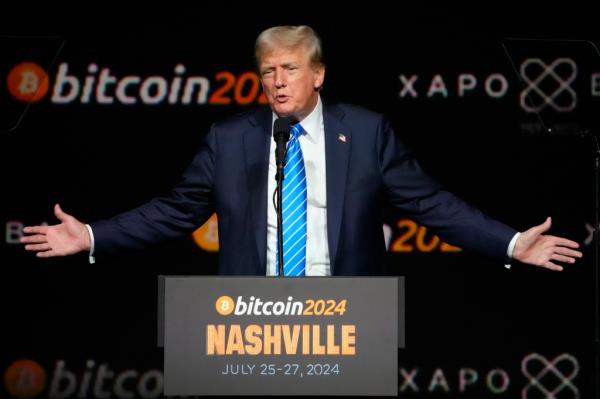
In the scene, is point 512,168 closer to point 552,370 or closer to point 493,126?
point 493,126

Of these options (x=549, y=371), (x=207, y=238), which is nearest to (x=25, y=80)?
(x=207, y=238)

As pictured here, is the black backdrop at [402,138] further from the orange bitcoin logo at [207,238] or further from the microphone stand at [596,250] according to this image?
the microphone stand at [596,250]

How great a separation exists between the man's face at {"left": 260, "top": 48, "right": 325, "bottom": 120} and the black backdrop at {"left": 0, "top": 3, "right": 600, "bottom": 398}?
200cm

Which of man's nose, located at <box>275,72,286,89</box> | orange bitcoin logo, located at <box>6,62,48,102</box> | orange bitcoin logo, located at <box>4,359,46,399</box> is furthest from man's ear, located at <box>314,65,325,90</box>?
orange bitcoin logo, located at <box>4,359,46,399</box>

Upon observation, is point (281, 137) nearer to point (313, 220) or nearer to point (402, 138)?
point (313, 220)

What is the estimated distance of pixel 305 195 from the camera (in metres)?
3.34

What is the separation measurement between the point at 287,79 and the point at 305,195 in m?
0.34

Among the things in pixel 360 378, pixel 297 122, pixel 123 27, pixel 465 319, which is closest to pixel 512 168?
pixel 465 319

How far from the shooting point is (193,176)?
3.49m

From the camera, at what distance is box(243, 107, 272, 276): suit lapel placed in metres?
3.34

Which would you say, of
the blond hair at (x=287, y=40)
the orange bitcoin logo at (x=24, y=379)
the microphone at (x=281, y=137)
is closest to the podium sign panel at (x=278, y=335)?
the microphone at (x=281, y=137)

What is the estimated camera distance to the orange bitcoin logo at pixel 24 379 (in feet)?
17.1

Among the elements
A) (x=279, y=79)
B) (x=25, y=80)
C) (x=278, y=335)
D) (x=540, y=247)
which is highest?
(x=25, y=80)

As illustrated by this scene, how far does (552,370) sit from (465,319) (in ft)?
1.51
